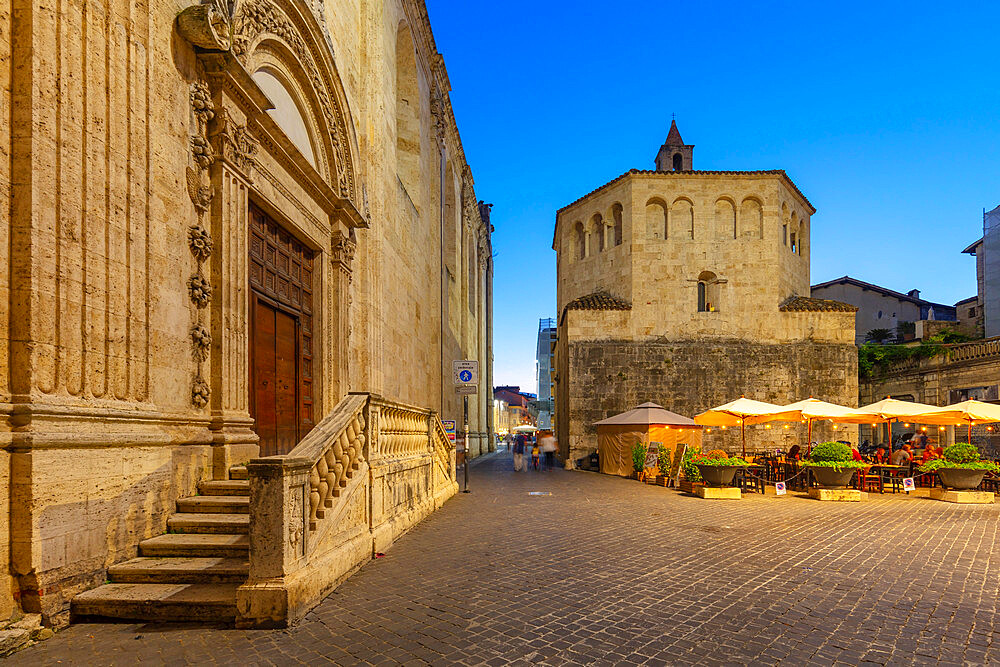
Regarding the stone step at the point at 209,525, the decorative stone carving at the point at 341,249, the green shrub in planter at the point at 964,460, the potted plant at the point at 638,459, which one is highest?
the decorative stone carving at the point at 341,249

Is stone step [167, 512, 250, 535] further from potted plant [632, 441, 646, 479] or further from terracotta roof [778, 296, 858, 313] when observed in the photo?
terracotta roof [778, 296, 858, 313]

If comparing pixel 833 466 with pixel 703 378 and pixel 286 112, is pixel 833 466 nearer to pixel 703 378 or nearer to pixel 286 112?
pixel 703 378

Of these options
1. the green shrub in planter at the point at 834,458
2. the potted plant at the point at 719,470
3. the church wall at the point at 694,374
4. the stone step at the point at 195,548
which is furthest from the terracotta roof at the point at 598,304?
the stone step at the point at 195,548

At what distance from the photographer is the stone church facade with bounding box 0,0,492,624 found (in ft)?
15.3

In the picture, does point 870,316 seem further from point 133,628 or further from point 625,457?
point 133,628

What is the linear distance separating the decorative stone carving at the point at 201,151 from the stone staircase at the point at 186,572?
3.75m

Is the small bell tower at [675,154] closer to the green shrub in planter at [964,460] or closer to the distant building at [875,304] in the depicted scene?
the distant building at [875,304]

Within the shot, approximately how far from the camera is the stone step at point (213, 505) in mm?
6098

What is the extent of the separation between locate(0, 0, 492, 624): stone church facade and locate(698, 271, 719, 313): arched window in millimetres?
A: 18453

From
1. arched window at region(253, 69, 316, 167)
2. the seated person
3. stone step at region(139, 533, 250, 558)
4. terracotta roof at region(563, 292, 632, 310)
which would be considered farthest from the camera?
terracotta roof at region(563, 292, 632, 310)

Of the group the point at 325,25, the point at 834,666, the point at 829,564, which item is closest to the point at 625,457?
the point at 829,564

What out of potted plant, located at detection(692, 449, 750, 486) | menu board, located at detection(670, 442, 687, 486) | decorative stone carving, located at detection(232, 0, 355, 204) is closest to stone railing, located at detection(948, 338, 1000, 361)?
menu board, located at detection(670, 442, 687, 486)

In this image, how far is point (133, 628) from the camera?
4531mm

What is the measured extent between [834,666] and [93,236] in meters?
6.59
